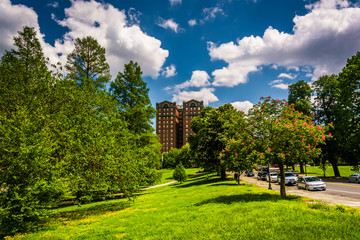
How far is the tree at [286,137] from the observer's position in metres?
11.7

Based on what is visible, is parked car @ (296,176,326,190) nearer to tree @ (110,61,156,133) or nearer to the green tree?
tree @ (110,61,156,133)

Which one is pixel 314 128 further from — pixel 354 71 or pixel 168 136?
pixel 168 136

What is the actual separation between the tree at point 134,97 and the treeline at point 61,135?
A: 0.13m

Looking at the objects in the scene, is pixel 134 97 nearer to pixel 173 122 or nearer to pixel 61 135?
pixel 61 135

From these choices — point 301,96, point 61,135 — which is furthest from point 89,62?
point 301,96

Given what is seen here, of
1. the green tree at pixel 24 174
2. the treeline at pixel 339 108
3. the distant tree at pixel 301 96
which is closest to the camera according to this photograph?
the green tree at pixel 24 174

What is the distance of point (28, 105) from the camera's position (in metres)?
13.8

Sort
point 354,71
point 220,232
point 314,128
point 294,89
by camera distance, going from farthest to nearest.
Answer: point 294,89, point 354,71, point 314,128, point 220,232

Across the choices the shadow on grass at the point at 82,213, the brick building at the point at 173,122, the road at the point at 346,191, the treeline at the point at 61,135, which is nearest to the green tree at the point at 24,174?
the treeline at the point at 61,135

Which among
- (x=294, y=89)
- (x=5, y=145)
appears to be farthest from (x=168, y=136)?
(x=5, y=145)

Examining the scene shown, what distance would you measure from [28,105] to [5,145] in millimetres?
4428

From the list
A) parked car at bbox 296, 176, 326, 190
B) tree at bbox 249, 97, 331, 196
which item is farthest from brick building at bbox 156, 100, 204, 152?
tree at bbox 249, 97, 331, 196

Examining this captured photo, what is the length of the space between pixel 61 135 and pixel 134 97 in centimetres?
1242

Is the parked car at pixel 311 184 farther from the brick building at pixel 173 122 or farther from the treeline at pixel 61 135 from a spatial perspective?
the brick building at pixel 173 122
